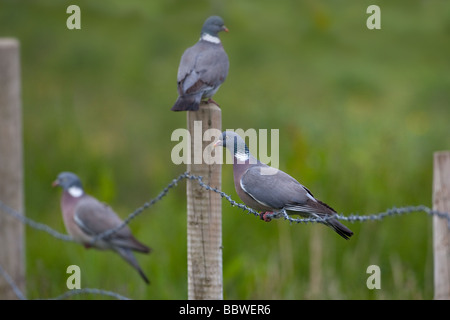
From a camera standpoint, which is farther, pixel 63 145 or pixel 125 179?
pixel 125 179

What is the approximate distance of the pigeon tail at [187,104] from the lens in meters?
3.61

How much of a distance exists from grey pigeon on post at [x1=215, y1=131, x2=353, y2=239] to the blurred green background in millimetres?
1651

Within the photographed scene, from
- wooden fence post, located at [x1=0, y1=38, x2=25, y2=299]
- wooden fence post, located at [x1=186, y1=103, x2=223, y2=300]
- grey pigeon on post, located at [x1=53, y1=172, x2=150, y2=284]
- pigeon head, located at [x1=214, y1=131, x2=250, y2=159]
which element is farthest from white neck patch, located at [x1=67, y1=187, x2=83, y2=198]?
pigeon head, located at [x1=214, y1=131, x2=250, y2=159]

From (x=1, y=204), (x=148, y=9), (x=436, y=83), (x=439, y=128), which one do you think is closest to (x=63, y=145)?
(x=148, y=9)

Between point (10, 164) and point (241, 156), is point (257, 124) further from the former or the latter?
point (241, 156)

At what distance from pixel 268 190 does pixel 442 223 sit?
96cm

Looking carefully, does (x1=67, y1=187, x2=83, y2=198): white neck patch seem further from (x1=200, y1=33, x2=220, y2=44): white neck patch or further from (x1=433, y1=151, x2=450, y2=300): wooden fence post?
(x1=433, y1=151, x2=450, y2=300): wooden fence post

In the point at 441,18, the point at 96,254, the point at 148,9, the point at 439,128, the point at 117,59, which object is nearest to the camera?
the point at 96,254

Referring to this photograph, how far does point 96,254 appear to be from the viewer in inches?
214

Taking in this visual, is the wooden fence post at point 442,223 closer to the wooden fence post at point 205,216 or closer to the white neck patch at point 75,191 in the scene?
the wooden fence post at point 205,216

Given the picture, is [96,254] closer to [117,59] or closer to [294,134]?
[294,134]

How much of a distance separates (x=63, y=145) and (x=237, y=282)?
9.10 feet

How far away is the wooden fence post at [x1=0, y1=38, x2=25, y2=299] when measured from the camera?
5.12m

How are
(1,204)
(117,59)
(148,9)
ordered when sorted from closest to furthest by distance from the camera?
(1,204) → (148,9) → (117,59)
